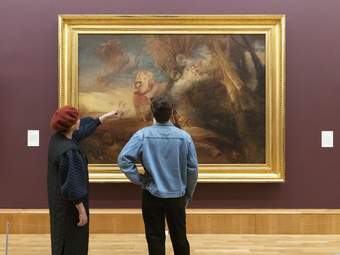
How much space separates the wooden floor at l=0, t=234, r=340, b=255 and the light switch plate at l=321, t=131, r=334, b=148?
4.27 ft

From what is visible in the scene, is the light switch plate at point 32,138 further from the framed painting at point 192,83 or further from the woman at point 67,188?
the woman at point 67,188

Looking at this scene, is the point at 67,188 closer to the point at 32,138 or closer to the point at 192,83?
the point at 32,138

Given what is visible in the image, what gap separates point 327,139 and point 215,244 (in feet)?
7.44

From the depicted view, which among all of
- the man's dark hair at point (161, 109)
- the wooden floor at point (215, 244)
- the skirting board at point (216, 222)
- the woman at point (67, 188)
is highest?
the man's dark hair at point (161, 109)

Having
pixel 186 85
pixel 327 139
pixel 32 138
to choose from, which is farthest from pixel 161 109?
pixel 327 139

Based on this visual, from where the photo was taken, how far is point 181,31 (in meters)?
6.59

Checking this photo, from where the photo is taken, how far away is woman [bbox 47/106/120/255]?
153 inches

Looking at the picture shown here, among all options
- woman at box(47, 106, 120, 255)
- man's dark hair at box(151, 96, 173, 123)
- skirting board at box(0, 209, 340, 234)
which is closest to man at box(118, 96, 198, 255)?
man's dark hair at box(151, 96, 173, 123)

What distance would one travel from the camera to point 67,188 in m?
3.86

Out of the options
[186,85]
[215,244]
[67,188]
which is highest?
[186,85]

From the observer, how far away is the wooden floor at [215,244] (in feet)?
18.7

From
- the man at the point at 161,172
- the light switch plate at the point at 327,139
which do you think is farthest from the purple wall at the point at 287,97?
the man at the point at 161,172

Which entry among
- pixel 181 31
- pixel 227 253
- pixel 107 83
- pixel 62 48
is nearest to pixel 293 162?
pixel 227 253

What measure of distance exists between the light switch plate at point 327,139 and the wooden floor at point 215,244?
1.30 m
